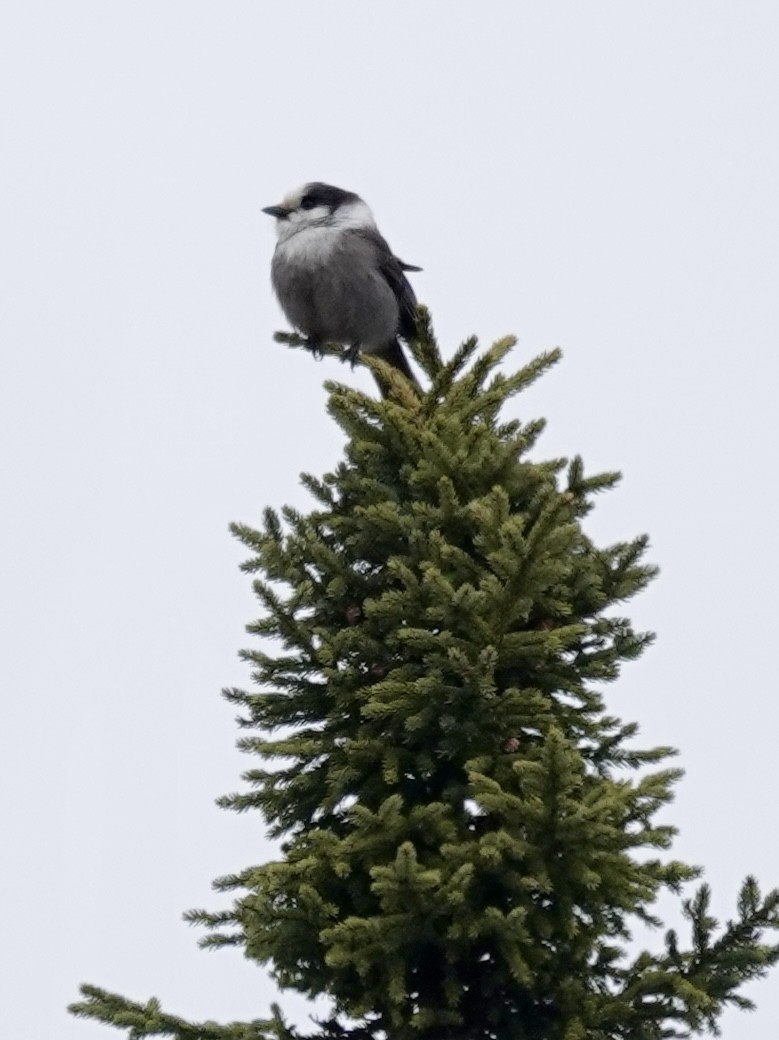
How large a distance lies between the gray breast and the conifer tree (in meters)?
3.94

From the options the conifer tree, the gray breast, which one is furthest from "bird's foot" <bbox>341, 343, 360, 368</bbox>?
the conifer tree

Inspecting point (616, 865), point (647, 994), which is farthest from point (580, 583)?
point (647, 994)

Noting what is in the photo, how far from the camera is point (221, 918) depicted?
16.4ft

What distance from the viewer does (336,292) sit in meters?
9.12

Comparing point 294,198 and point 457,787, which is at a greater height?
point 294,198

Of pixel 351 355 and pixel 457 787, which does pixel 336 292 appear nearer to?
pixel 351 355

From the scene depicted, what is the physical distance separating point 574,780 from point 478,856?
356 millimetres

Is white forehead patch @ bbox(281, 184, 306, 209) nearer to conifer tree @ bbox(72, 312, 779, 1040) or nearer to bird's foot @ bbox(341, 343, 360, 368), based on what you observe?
bird's foot @ bbox(341, 343, 360, 368)

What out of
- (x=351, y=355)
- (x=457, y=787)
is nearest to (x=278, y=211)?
(x=351, y=355)

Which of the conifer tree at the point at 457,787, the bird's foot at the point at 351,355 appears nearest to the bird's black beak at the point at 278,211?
the bird's foot at the point at 351,355

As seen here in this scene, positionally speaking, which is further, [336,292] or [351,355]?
[336,292]

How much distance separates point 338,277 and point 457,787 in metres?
5.02

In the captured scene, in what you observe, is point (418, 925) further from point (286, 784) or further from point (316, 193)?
point (316, 193)

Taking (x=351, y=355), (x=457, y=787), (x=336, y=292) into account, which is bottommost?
(x=457, y=787)
